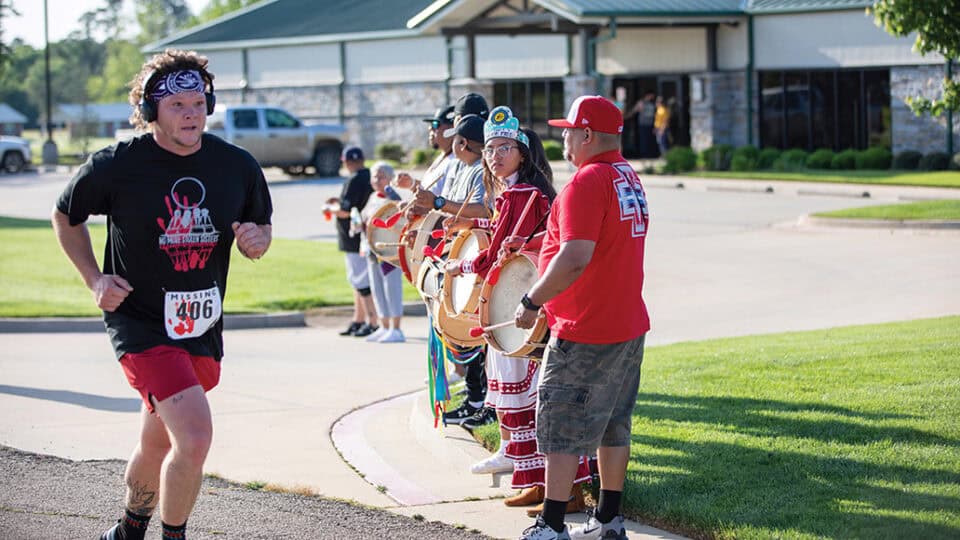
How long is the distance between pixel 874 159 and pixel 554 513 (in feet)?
92.0

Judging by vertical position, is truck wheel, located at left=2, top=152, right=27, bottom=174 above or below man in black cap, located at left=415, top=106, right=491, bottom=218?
above

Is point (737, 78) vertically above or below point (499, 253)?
above

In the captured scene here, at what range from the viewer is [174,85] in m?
5.63

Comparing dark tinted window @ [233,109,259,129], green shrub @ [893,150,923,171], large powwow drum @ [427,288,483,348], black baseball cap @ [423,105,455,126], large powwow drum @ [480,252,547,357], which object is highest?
Result: dark tinted window @ [233,109,259,129]

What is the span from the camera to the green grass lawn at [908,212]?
20578 millimetres

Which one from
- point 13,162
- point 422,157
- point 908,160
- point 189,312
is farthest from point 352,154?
point 13,162

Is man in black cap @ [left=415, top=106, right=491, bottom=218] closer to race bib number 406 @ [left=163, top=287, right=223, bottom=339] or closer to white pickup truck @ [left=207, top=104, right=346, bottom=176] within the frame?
race bib number 406 @ [left=163, top=287, right=223, bottom=339]

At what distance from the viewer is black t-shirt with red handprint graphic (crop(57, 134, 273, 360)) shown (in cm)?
551

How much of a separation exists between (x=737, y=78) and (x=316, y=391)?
92.7ft

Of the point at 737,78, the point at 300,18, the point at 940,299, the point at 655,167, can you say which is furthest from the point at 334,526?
the point at 300,18

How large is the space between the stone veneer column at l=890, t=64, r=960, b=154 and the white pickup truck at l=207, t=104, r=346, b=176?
15786mm

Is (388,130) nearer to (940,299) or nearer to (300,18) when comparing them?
(300,18)

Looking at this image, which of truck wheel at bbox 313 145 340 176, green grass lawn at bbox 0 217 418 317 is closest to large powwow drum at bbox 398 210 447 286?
green grass lawn at bbox 0 217 418 317

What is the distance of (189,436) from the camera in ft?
17.6
